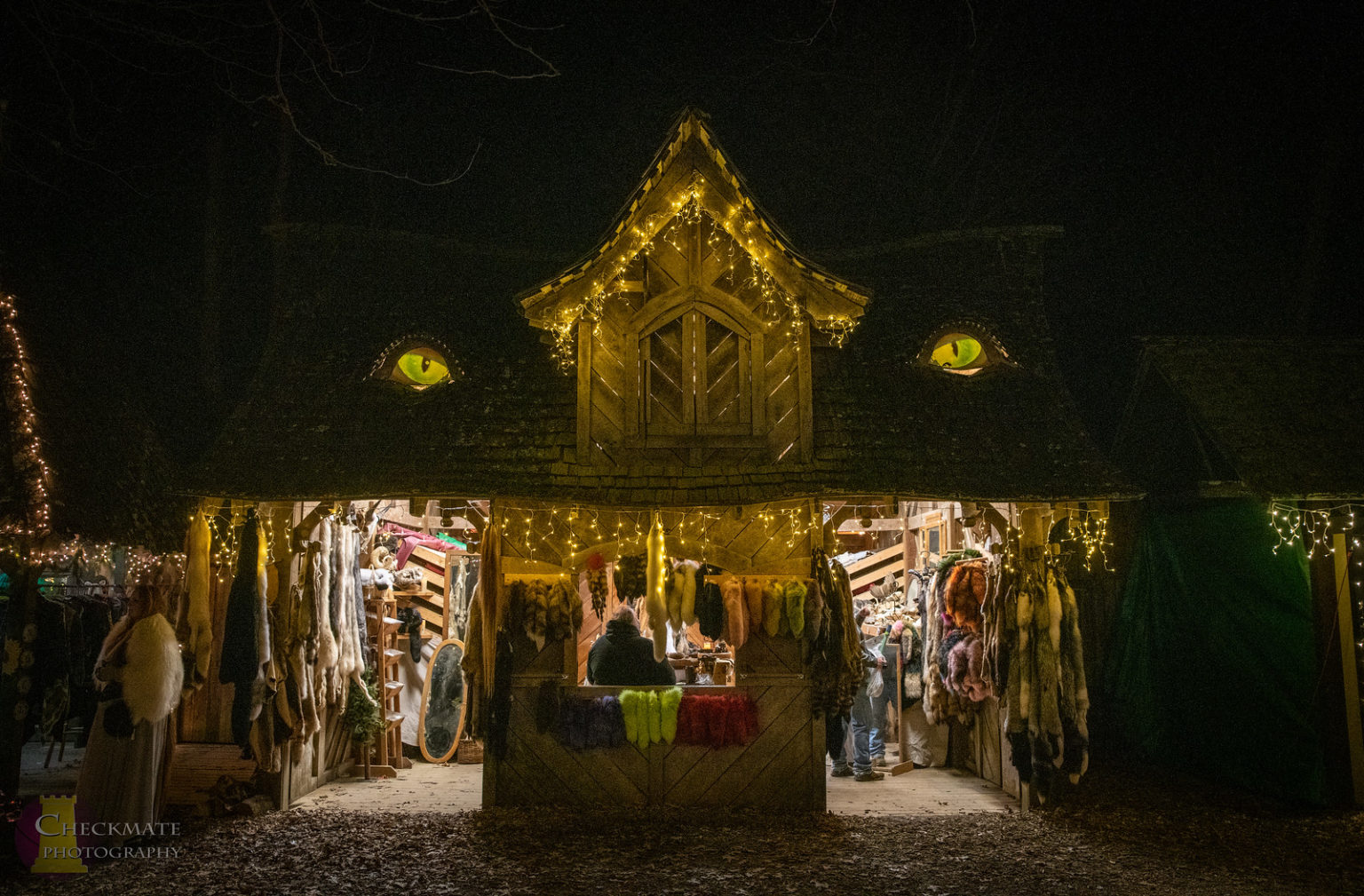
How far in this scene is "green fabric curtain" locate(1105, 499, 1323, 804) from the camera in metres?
9.72

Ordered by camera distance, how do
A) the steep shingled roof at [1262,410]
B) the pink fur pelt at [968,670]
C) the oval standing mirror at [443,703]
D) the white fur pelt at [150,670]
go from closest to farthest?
the white fur pelt at [150,670], the steep shingled roof at [1262,410], the pink fur pelt at [968,670], the oval standing mirror at [443,703]

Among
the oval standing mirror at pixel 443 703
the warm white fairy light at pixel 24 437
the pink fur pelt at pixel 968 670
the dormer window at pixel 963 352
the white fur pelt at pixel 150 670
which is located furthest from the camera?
the oval standing mirror at pixel 443 703

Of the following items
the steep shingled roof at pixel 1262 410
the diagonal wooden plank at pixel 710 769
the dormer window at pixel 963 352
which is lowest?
the diagonal wooden plank at pixel 710 769

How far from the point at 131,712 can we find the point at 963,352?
31.4ft

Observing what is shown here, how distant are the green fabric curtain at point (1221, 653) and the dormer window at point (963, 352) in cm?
313

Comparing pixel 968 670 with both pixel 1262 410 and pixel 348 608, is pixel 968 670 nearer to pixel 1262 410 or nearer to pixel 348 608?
pixel 1262 410

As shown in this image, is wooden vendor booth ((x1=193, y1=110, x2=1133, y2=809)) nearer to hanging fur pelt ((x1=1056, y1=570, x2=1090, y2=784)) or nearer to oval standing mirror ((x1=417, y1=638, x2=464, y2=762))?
hanging fur pelt ((x1=1056, y1=570, x2=1090, y2=784))

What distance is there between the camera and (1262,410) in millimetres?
10539

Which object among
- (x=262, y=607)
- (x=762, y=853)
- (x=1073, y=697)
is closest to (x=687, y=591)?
(x=762, y=853)

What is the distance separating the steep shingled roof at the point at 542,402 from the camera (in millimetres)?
9703

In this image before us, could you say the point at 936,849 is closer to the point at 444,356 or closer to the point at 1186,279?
the point at 444,356

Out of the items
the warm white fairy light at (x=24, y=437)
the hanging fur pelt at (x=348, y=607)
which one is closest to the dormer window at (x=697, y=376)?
the hanging fur pelt at (x=348, y=607)

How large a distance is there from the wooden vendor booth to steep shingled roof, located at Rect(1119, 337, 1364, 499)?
61.5 inches

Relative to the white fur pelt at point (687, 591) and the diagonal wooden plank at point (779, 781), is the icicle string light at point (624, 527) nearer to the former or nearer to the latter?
the white fur pelt at point (687, 591)
